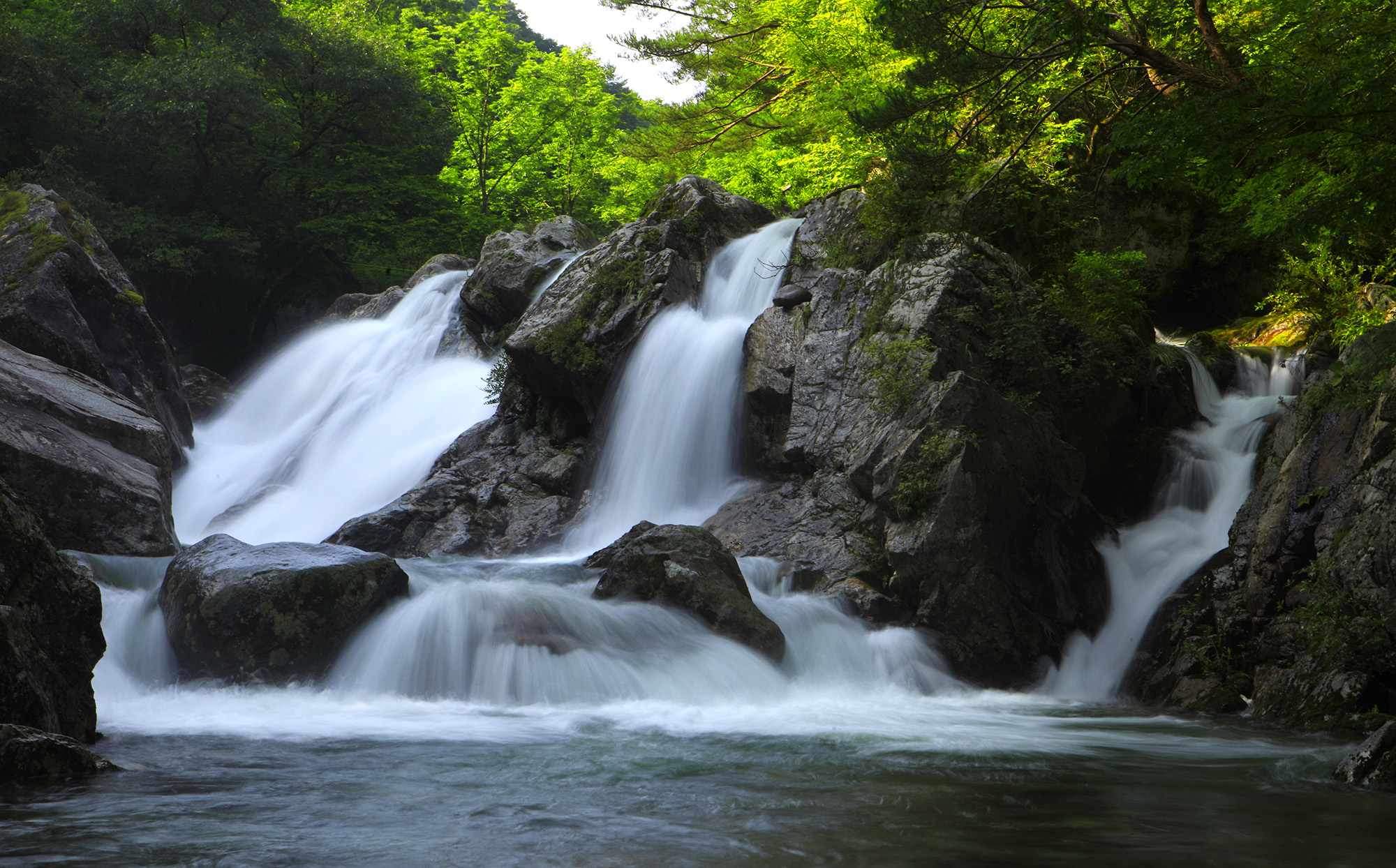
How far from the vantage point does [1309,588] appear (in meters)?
→ 8.30

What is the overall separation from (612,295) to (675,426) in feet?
9.44

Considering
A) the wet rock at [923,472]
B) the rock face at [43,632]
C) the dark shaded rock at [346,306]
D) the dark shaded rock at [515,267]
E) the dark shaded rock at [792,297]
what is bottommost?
the rock face at [43,632]

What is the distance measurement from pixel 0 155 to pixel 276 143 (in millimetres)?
6921

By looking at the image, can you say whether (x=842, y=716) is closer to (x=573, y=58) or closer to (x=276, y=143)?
(x=276, y=143)

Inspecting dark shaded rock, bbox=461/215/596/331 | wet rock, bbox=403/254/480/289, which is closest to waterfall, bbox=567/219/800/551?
dark shaded rock, bbox=461/215/596/331

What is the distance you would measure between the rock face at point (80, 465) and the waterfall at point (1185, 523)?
10596 millimetres

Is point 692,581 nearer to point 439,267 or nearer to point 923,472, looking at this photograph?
point 923,472

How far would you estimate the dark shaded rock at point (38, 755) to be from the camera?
4758 mm

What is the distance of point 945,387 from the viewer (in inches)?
414

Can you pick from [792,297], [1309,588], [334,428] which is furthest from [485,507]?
[1309,588]

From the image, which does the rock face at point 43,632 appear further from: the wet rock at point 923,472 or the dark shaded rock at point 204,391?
the dark shaded rock at point 204,391

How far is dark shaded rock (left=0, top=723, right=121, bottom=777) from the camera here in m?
4.76

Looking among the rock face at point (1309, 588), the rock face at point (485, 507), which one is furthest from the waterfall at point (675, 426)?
the rock face at point (1309, 588)

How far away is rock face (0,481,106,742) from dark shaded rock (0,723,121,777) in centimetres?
37
